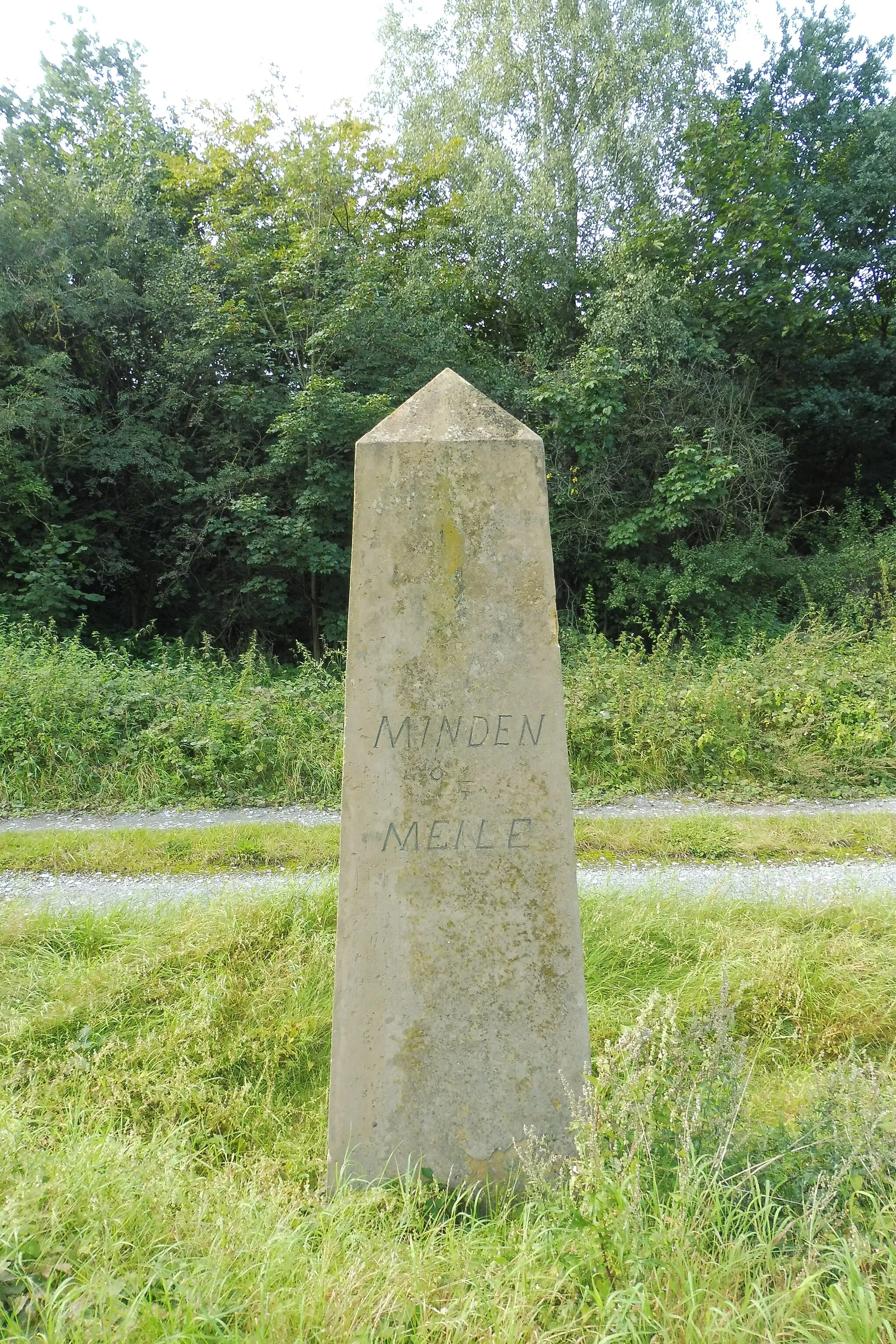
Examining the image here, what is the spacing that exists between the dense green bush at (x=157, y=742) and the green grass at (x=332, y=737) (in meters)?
0.01

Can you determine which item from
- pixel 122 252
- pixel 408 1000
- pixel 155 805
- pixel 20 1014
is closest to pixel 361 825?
pixel 408 1000

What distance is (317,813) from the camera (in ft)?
25.3

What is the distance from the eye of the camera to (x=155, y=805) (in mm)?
7875

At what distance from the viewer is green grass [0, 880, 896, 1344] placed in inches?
70.1

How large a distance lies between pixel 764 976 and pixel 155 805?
5664 millimetres

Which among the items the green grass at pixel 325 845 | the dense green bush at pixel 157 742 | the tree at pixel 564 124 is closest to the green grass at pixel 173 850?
the green grass at pixel 325 845

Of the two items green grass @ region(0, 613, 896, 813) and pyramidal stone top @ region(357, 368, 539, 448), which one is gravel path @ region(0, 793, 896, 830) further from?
pyramidal stone top @ region(357, 368, 539, 448)

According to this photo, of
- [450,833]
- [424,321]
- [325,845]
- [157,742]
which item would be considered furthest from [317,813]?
[424,321]

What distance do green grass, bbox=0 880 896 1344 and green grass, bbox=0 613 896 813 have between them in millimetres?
4075

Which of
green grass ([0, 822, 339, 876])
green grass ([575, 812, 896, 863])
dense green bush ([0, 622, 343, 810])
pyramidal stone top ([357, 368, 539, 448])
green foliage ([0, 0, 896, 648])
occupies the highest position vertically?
green foliage ([0, 0, 896, 648])

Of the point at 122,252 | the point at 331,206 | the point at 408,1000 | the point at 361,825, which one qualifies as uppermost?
the point at 331,206

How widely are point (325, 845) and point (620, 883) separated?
222 cm

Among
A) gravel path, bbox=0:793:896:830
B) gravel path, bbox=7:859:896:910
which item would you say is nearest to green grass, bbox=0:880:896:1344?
gravel path, bbox=7:859:896:910

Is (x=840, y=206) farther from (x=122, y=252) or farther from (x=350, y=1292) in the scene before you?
(x=350, y=1292)
